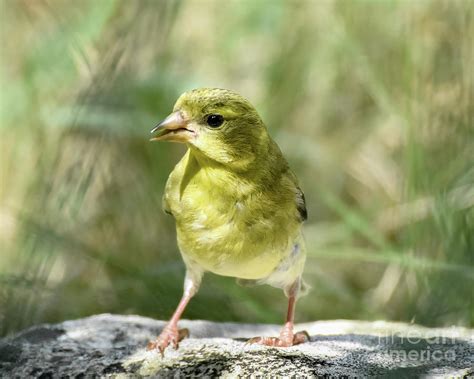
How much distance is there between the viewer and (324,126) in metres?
4.78

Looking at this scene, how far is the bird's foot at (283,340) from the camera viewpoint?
232 centimetres

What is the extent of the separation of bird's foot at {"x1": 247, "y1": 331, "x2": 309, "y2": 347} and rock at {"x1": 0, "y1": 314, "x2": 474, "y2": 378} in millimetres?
49

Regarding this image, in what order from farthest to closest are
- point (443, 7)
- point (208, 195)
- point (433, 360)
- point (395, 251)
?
point (443, 7)
point (395, 251)
point (208, 195)
point (433, 360)

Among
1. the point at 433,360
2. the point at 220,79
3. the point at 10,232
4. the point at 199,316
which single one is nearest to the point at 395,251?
the point at 199,316

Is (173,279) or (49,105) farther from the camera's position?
(49,105)

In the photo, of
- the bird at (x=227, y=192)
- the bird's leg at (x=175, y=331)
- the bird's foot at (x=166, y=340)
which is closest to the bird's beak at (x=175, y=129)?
the bird at (x=227, y=192)

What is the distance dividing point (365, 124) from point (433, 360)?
2.76 meters

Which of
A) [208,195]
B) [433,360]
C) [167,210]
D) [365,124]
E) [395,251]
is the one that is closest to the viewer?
[433,360]

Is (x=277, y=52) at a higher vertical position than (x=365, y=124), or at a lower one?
higher

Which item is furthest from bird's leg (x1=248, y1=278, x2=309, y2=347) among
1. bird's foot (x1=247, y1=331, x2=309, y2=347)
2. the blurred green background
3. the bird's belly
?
the blurred green background

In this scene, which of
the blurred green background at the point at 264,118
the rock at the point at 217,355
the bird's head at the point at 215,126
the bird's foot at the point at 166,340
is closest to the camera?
the rock at the point at 217,355

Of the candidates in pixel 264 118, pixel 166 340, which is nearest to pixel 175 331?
pixel 166 340

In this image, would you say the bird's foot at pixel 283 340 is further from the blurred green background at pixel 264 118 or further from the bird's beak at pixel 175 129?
the bird's beak at pixel 175 129

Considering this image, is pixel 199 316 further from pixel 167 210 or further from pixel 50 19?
pixel 50 19
